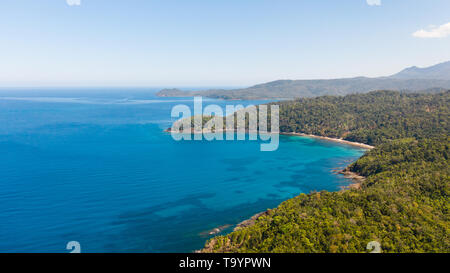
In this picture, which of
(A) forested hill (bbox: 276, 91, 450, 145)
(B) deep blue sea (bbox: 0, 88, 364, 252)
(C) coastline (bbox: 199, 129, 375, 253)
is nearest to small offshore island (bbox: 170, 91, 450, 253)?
(C) coastline (bbox: 199, 129, 375, 253)

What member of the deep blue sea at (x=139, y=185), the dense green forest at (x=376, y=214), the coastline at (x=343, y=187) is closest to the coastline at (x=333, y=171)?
the coastline at (x=343, y=187)

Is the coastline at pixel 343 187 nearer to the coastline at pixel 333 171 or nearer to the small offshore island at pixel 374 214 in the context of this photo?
the coastline at pixel 333 171

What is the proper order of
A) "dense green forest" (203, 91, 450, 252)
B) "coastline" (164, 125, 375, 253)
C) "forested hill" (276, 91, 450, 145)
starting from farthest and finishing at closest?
1. "forested hill" (276, 91, 450, 145)
2. "coastline" (164, 125, 375, 253)
3. "dense green forest" (203, 91, 450, 252)

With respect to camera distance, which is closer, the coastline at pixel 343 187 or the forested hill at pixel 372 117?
the coastline at pixel 343 187

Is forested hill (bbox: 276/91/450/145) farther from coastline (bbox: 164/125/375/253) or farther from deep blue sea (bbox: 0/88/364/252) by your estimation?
deep blue sea (bbox: 0/88/364/252)

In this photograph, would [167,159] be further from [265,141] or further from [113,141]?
[265,141]
